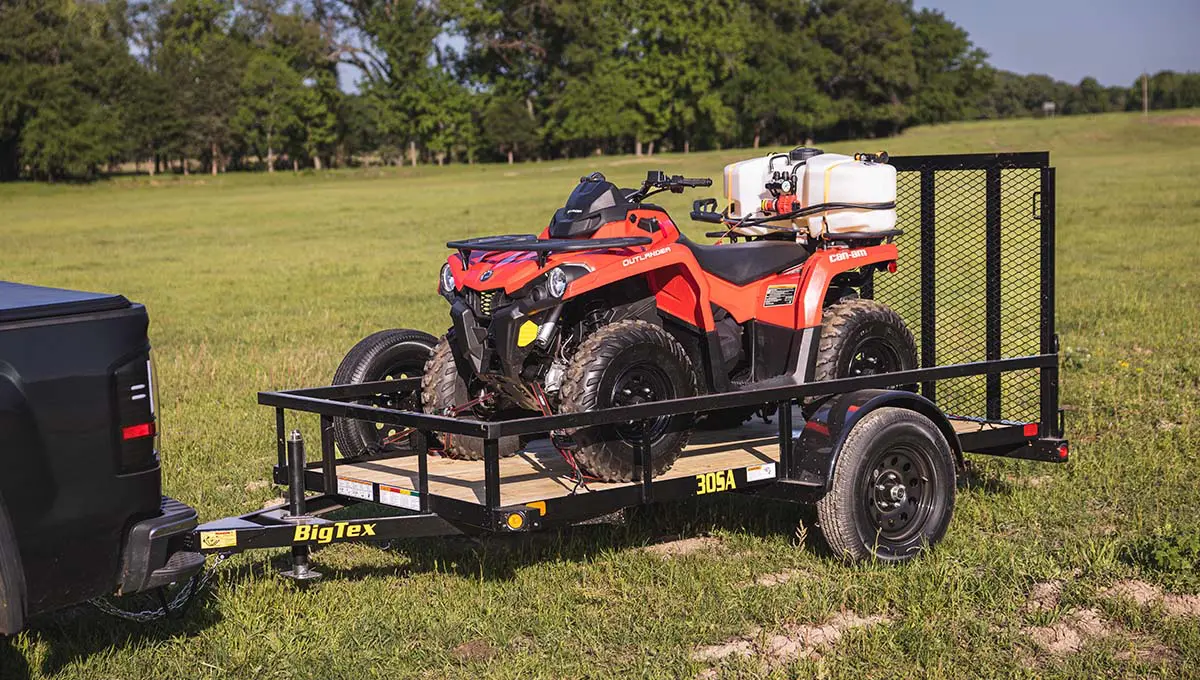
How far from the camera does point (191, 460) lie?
9.42m

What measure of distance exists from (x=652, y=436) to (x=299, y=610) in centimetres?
185

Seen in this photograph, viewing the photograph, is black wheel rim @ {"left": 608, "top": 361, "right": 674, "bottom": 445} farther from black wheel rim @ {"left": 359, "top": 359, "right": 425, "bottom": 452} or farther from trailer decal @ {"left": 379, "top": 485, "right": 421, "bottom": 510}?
black wheel rim @ {"left": 359, "top": 359, "right": 425, "bottom": 452}

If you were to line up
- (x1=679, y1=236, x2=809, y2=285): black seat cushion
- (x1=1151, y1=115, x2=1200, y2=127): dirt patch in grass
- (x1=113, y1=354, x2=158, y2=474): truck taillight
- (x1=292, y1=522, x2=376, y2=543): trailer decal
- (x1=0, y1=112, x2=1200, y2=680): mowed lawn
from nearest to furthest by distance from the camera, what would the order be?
(x1=113, y1=354, x2=158, y2=474): truck taillight
(x1=0, y1=112, x2=1200, y2=680): mowed lawn
(x1=292, y1=522, x2=376, y2=543): trailer decal
(x1=679, y1=236, x2=809, y2=285): black seat cushion
(x1=1151, y1=115, x2=1200, y2=127): dirt patch in grass

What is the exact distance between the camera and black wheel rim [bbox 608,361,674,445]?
6398 millimetres

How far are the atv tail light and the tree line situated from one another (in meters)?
94.4

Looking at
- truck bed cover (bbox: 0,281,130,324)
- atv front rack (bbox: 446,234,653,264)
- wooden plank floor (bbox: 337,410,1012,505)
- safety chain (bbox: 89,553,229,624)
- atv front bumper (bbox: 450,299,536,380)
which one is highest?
atv front rack (bbox: 446,234,653,264)

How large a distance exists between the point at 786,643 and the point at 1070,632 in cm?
126

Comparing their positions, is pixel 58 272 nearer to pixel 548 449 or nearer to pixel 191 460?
pixel 191 460

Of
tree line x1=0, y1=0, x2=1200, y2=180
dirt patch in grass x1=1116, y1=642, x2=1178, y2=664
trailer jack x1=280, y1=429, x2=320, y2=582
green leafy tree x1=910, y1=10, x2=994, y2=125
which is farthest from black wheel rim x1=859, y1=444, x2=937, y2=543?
green leafy tree x1=910, y1=10, x2=994, y2=125

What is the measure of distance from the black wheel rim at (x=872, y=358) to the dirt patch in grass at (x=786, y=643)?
1844 mm

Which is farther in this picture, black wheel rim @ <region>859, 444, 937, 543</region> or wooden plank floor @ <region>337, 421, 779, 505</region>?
black wheel rim @ <region>859, 444, 937, 543</region>

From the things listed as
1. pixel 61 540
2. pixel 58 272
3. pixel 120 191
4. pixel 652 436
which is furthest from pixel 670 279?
pixel 120 191

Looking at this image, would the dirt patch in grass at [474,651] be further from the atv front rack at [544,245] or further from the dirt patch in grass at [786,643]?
the atv front rack at [544,245]

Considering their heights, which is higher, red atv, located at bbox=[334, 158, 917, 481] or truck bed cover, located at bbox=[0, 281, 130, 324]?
truck bed cover, located at bbox=[0, 281, 130, 324]
